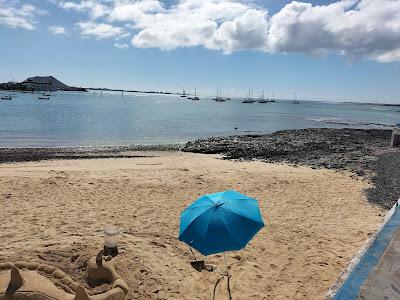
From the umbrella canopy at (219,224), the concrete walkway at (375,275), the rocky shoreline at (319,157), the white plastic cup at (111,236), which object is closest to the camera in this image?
the concrete walkway at (375,275)

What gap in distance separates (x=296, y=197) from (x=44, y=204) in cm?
829

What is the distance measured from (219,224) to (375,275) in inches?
93.4

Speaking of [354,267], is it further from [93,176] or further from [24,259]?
[93,176]

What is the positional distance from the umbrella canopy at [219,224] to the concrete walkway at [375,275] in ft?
5.82

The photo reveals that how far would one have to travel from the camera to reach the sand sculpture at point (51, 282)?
4.49 meters

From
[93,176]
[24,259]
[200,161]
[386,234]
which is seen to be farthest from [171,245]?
[200,161]

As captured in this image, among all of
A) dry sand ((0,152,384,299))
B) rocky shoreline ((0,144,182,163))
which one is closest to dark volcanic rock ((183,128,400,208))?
dry sand ((0,152,384,299))

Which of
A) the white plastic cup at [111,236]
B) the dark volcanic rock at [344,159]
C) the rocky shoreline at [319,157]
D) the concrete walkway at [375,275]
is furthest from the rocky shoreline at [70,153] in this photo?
the concrete walkway at [375,275]

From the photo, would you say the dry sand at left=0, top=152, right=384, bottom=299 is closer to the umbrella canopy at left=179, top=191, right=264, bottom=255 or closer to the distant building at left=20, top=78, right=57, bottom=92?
the umbrella canopy at left=179, top=191, right=264, bottom=255

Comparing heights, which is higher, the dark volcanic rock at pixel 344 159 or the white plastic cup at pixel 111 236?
the white plastic cup at pixel 111 236

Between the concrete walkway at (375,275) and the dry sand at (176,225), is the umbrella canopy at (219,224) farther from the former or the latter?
the concrete walkway at (375,275)

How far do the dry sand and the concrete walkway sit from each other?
258 centimetres

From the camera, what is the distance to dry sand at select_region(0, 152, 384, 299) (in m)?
6.66

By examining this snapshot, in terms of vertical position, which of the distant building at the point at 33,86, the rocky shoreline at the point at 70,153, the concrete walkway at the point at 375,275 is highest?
the distant building at the point at 33,86
